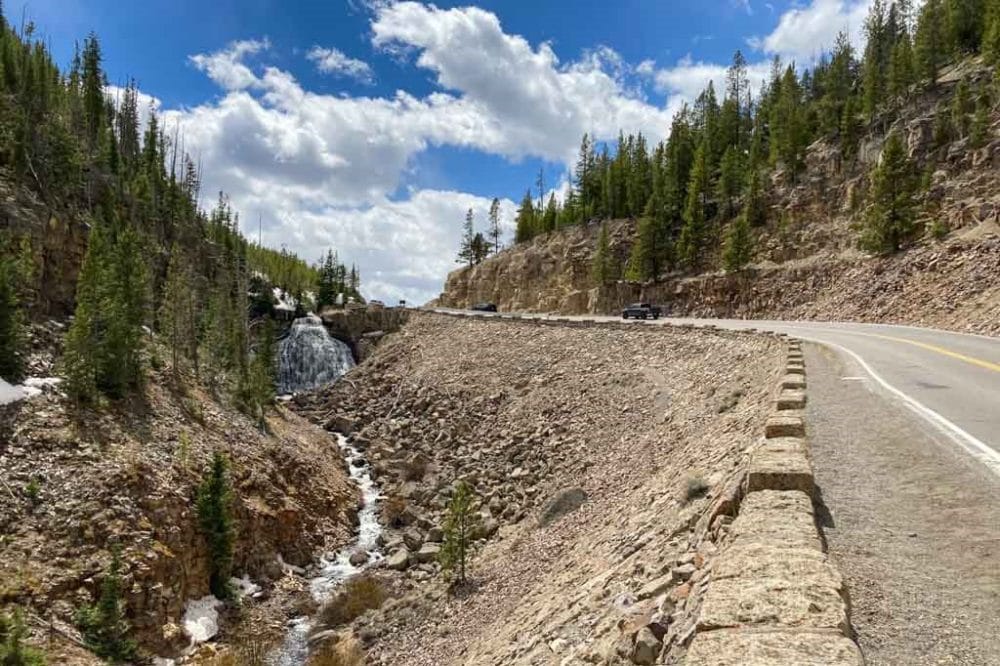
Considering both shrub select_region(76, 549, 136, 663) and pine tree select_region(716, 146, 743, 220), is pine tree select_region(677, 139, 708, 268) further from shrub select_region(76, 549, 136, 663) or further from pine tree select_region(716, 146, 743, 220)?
shrub select_region(76, 549, 136, 663)

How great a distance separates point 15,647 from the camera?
12.7 meters

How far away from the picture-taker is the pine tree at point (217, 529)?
21031mm

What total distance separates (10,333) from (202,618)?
1621 cm

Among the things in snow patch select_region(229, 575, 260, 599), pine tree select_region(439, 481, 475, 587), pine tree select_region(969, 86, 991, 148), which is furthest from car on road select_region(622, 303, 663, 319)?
snow patch select_region(229, 575, 260, 599)

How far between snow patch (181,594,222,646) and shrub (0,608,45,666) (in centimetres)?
536

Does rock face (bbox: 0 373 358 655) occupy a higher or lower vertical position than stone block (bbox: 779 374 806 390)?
lower

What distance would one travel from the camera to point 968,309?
30828 mm

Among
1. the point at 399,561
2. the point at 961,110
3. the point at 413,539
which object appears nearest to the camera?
the point at 399,561

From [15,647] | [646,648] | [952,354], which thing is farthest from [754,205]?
[15,647]

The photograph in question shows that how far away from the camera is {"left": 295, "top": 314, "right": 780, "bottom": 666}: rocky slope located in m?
7.57

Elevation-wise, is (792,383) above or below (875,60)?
below

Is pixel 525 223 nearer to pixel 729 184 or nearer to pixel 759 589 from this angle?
pixel 729 184

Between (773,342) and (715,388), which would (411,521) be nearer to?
(715,388)

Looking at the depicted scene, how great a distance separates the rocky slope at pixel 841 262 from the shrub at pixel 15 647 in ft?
118
